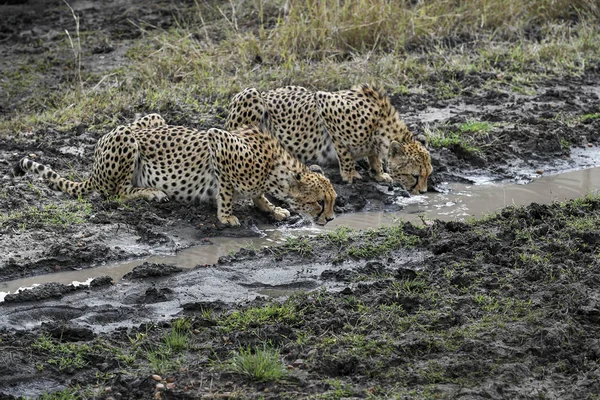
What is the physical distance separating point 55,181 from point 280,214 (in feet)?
6.37

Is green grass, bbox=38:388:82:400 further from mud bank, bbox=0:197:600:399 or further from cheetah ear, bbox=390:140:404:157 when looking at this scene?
cheetah ear, bbox=390:140:404:157

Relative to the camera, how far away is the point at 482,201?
28.8 ft

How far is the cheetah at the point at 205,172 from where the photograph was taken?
7969 mm

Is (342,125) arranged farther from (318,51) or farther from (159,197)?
(318,51)

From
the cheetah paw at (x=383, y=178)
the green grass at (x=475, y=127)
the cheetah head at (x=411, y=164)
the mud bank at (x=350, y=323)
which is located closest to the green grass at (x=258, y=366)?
the mud bank at (x=350, y=323)

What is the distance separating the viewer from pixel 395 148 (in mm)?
8930

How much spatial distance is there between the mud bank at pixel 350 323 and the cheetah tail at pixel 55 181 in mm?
1882

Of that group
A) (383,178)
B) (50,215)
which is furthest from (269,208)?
(50,215)

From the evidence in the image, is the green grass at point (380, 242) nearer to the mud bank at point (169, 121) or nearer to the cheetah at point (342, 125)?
the mud bank at point (169, 121)

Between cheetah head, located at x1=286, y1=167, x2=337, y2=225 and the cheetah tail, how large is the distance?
1.81 m

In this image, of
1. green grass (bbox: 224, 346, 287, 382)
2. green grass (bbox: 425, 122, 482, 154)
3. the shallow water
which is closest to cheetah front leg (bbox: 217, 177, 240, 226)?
the shallow water

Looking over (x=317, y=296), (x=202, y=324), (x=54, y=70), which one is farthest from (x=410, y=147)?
(x=54, y=70)

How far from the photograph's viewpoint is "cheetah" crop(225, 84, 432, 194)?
8922 millimetres

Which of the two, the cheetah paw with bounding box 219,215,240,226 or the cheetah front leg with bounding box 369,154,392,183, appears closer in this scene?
the cheetah paw with bounding box 219,215,240,226
